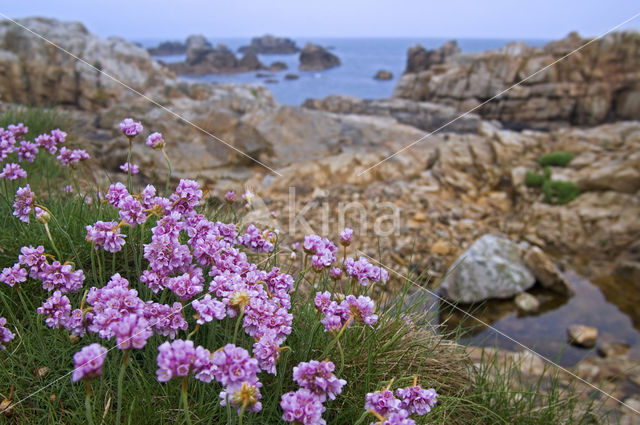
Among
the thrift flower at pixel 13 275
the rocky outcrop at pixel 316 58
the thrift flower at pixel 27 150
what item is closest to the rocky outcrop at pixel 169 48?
the rocky outcrop at pixel 316 58

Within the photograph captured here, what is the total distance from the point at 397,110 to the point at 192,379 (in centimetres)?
1408

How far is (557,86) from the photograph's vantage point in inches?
648

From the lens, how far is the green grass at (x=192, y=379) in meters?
1.66

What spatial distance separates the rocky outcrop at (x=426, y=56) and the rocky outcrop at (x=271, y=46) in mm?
6064

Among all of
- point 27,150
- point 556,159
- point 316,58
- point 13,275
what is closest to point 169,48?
point 316,58

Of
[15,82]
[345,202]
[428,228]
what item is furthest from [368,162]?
[15,82]

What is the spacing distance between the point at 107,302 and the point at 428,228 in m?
5.60

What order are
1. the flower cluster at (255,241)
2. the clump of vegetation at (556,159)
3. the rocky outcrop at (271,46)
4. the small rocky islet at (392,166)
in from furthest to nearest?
1. the rocky outcrop at (271,46)
2. the clump of vegetation at (556,159)
3. the small rocky islet at (392,166)
4. the flower cluster at (255,241)

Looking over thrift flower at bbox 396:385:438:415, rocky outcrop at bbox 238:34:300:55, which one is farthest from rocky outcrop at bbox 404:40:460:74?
thrift flower at bbox 396:385:438:415

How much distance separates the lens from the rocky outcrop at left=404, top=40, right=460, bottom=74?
24031mm

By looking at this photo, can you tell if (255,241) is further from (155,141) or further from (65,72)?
(65,72)

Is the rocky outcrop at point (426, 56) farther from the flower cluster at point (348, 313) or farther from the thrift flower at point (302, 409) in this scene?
the thrift flower at point (302, 409)

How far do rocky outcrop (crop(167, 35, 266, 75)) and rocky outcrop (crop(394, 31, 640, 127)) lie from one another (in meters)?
10.1

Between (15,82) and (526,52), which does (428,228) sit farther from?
(526,52)
